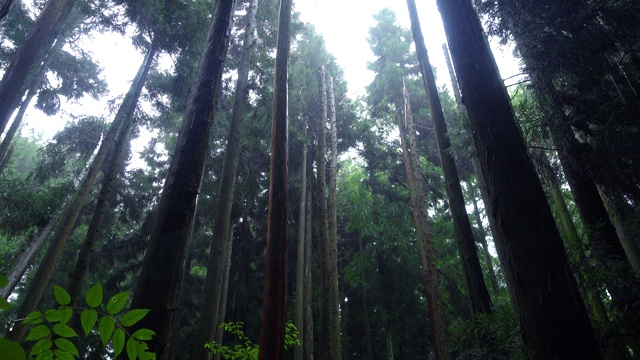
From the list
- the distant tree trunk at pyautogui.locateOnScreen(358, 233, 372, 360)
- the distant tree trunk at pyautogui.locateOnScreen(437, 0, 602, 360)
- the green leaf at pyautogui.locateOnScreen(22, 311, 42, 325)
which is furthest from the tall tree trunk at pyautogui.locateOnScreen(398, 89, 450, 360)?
the green leaf at pyautogui.locateOnScreen(22, 311, 42, 325)

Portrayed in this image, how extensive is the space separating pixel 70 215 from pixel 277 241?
306 inches

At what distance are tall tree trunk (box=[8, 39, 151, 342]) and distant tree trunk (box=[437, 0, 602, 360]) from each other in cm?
887

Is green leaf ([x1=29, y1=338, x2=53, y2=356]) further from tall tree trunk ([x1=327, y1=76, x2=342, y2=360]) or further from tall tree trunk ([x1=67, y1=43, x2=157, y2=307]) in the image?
tall tree trunk ([x1=327, y1=76, x2=342, y2=360])

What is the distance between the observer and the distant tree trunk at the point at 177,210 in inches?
104

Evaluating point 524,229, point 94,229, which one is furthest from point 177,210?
point 94,229

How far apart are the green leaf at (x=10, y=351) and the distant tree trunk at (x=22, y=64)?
6574 millimetres

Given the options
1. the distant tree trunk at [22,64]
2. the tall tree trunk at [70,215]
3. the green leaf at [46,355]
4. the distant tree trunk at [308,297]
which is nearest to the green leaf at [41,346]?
the green leaf at [46,355]

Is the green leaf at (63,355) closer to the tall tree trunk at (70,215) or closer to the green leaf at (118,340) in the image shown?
the green leaf at (118,340)

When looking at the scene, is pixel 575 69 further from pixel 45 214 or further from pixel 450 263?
→ pixel 45 214

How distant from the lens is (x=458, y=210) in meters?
5.97

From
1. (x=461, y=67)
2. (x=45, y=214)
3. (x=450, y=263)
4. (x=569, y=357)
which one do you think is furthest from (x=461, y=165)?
(x=45, y=214)

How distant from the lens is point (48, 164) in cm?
1151

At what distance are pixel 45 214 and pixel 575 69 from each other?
42.3 feet

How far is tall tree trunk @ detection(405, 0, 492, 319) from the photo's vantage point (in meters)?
5.21
